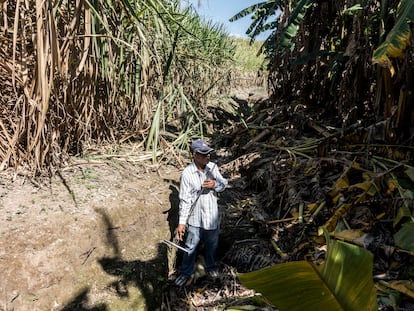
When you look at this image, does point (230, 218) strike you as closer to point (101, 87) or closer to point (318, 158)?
point (318, 158)

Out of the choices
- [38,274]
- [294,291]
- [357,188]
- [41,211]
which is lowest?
[38,274]

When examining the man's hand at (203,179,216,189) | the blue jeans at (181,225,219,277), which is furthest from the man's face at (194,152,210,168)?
the blue jeans at (181,225,219,277)

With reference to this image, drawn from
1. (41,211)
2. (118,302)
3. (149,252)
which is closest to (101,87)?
(41,211)

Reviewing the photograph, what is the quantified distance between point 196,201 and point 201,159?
11.4 inches

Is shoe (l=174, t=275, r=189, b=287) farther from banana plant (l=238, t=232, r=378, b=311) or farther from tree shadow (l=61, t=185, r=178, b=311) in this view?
banana plant (l=238, t=232, r=378, b=311)

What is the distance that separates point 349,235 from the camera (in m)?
1.99

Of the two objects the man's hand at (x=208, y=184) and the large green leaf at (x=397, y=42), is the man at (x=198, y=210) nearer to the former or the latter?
the man's hand at (x=208, y=184)

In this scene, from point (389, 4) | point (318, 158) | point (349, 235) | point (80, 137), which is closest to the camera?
point (349, 235)

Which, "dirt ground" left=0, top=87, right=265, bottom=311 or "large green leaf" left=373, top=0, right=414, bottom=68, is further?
"dirt ground" left=0, top=87, right=265, bottom=311

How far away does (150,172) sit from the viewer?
327cm

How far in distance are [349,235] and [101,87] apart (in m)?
2.21

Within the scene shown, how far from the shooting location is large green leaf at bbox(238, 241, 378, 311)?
2.62 feet

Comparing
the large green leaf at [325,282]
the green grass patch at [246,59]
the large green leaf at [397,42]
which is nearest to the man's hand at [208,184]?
the large green leaf at [397,42]

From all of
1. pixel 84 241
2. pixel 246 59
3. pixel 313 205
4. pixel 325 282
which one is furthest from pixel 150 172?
pixel 246 59
